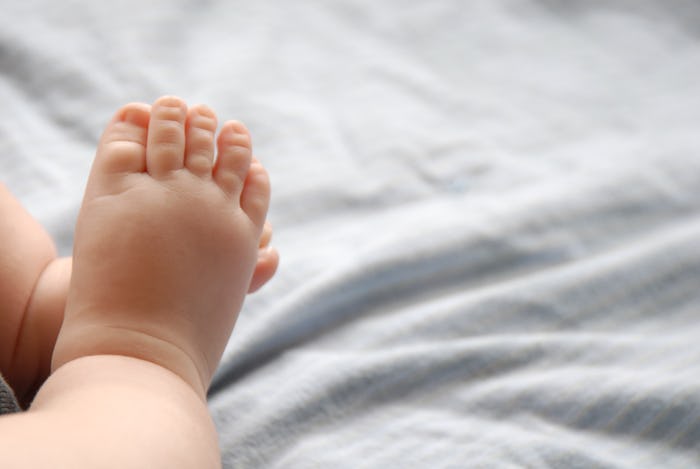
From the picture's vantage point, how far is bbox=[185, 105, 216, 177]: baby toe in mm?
642

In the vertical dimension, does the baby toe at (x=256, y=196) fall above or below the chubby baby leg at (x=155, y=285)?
above

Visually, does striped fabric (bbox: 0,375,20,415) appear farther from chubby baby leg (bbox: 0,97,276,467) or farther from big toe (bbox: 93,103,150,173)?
big toe (bbox: 93,103,150,173)

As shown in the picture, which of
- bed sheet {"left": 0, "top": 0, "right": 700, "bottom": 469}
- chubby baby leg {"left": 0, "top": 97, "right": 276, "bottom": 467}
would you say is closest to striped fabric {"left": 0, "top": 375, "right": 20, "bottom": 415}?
chubby baby leg {"left": 0, "top": 97, "right": 276, "bottom": 467}

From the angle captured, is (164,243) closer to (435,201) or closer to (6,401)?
(6,401)

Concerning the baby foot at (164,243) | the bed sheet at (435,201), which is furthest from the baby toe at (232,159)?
the bed sheet at (435,201)

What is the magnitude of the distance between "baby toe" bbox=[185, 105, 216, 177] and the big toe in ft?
0.11

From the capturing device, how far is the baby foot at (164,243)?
1.94 feet

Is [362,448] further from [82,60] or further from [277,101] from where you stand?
[82,60]

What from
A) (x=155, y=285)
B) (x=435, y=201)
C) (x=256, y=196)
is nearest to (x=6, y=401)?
(x=155, y=285)

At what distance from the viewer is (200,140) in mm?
654

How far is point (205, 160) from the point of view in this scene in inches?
25.4

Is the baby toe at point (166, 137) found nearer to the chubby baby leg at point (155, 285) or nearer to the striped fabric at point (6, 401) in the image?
the chubby baby leg at point (155, 285)

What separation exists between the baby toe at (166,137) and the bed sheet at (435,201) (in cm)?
16

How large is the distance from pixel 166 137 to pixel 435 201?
1.08 feet
